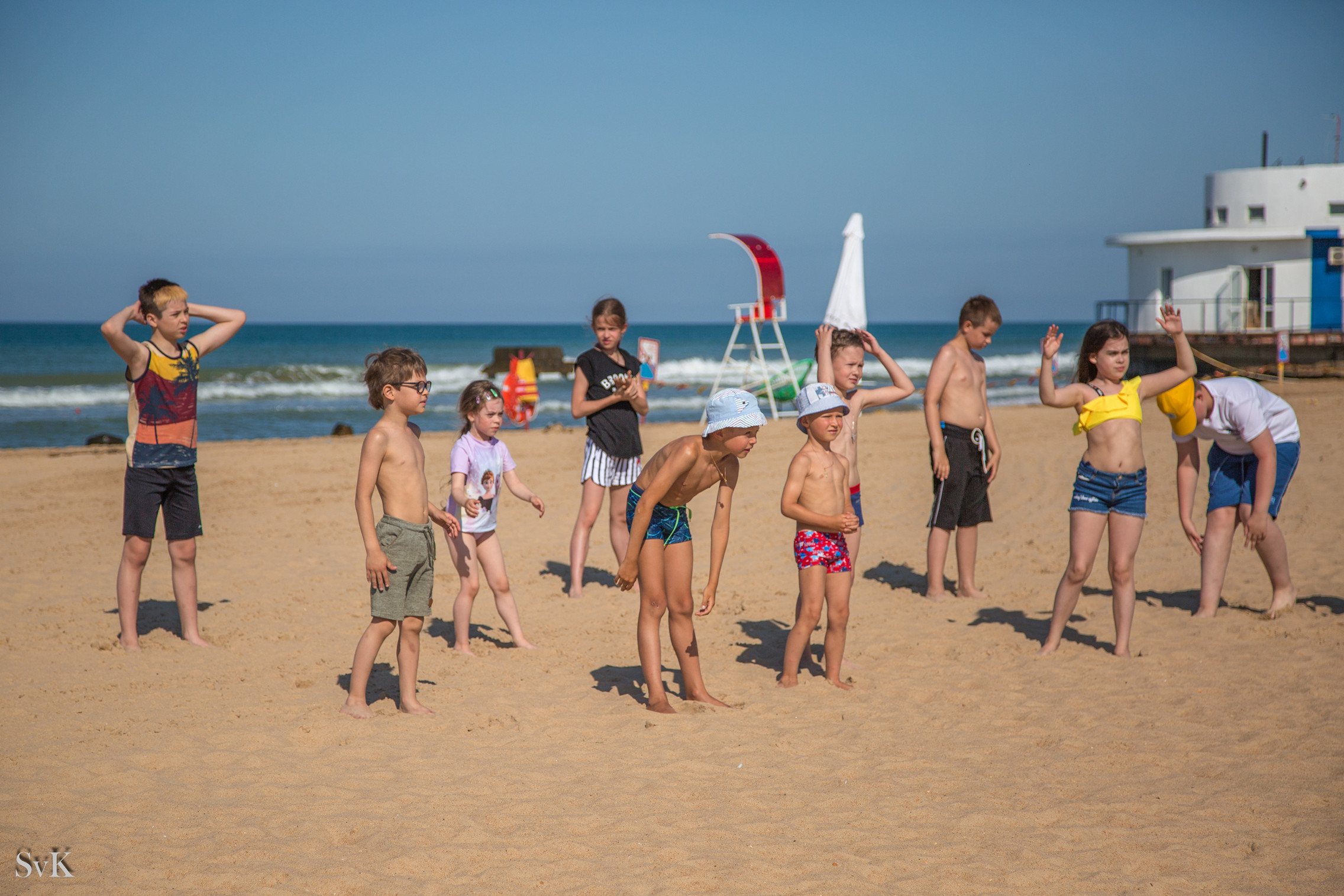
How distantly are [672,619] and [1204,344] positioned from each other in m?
24.6

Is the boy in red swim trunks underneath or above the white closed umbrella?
underneath

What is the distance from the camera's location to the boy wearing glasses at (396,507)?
14.5ft

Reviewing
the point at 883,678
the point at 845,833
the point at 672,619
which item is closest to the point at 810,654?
the point at 883,678

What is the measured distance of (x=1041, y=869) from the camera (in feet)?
10.4

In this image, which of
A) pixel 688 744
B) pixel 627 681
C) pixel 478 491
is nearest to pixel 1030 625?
pixel 627 681

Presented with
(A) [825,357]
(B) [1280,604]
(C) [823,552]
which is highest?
(A) [825,357]

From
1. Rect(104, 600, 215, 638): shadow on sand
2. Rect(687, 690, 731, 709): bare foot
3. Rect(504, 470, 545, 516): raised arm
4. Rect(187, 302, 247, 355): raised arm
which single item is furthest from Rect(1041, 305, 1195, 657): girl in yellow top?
Rect(104, 600, 215, 638): shadow on sand

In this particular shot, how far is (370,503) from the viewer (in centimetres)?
424

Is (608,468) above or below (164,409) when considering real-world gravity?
below

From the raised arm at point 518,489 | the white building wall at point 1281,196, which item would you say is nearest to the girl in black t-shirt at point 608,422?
the raised arm at point 518,489

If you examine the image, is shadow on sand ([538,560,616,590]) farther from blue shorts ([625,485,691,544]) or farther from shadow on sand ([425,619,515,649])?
blue shorts ([625,485,691,544])

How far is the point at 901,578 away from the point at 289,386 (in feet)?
97.2

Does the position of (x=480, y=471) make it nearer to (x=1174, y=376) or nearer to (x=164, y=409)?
(x=164, y=409)

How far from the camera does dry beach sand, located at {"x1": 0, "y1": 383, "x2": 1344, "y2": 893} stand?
3205 mm
